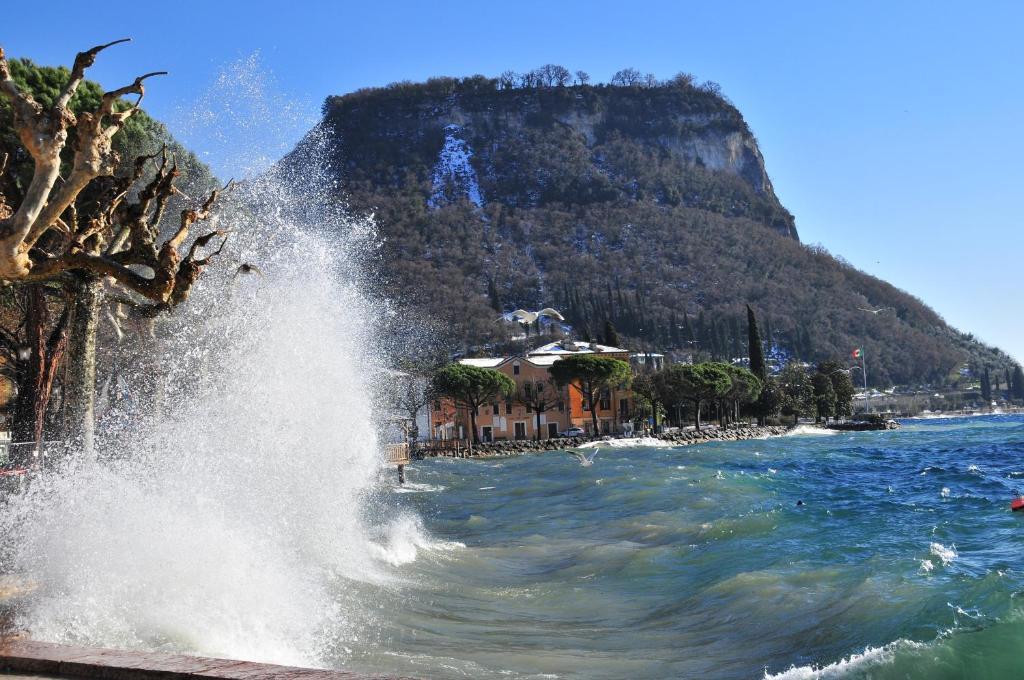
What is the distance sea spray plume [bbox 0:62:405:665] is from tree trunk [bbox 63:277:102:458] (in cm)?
52

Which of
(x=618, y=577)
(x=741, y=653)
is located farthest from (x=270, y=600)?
(x=618, y=577)

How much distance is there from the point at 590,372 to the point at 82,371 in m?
75.9

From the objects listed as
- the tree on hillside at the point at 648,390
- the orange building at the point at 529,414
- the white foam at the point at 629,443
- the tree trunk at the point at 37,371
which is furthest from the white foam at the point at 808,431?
the tree trunk at the point at 37,371

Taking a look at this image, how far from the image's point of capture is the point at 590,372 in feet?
287

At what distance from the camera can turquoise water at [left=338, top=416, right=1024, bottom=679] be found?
10094mm

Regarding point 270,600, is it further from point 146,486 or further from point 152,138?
point 152,138

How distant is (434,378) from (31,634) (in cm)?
7934

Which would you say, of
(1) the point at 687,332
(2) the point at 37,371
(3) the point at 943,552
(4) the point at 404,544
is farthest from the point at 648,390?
(2) the point at 37,371

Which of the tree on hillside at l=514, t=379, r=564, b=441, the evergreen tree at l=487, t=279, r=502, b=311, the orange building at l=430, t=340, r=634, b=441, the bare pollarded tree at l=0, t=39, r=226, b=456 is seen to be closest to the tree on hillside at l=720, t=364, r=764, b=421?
the orange building at l=430, t=340, r=634, b=441

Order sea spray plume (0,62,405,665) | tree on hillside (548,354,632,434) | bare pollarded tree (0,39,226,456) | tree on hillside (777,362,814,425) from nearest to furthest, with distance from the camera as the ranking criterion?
bare pollarded tree (0,39,226,456) < sea spray plume (0,62,405,665) < tree on hillside (548,354,632,434) < tree on hillside (777,362,814,425)

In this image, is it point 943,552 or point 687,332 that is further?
point 687,332

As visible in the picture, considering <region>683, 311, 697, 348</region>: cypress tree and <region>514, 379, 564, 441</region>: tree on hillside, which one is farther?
<region>683, 311, 697, 348</region>: cypress tree

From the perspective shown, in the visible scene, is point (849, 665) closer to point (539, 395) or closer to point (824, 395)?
point (539, 395)

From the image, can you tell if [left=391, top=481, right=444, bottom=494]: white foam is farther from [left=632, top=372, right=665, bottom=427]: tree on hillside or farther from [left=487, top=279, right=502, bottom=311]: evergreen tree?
[left=487, top=279, right=502, bottom=311]: evergreen tree
